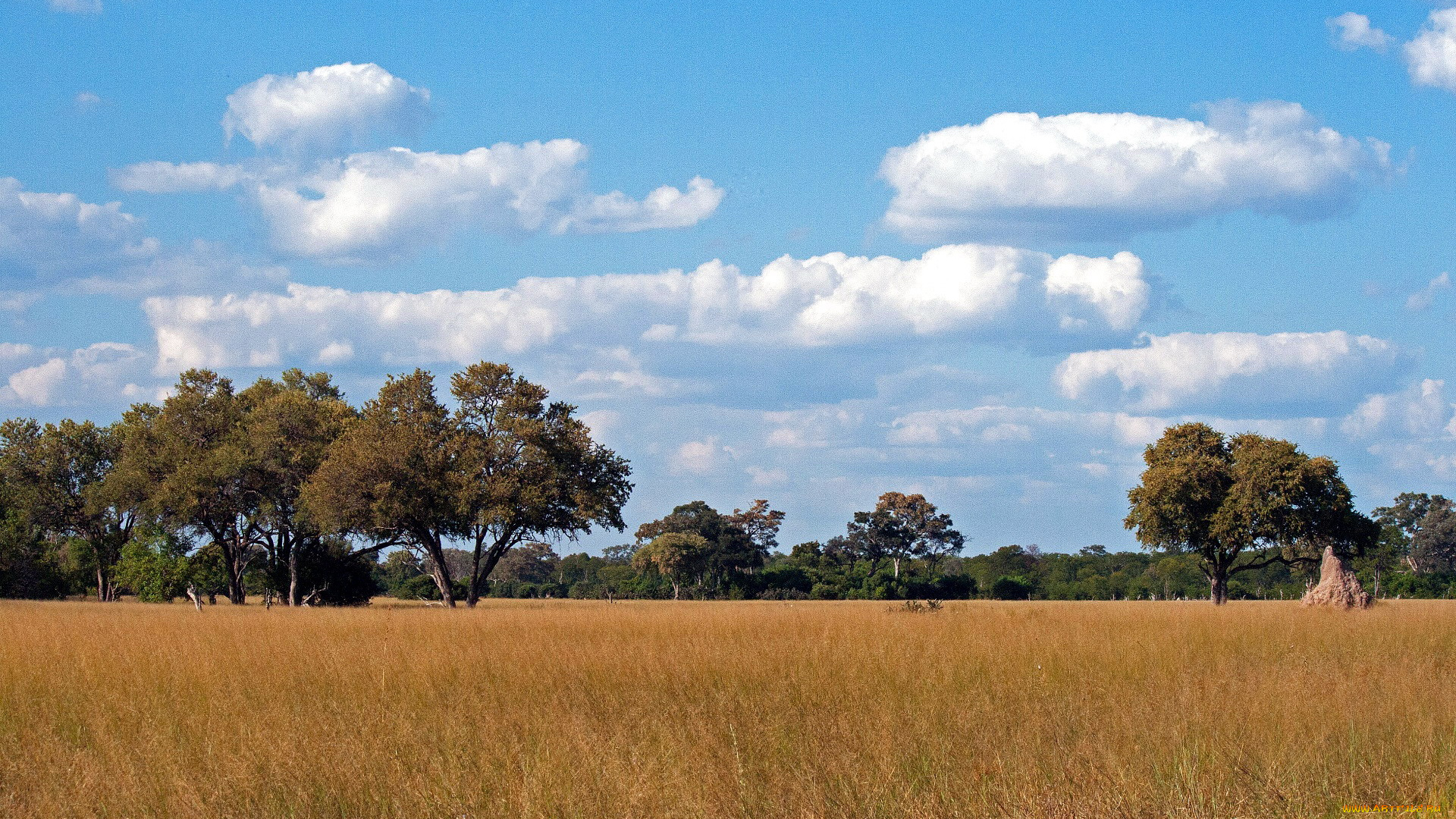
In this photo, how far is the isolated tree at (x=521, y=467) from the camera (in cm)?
3862

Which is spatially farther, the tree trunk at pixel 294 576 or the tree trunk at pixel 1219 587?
the tree trunk at pixel 294 576

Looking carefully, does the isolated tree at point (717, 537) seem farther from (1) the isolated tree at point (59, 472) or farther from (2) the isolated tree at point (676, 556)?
(1) the isolated tree at point (59, 472)

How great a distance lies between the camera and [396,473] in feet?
126

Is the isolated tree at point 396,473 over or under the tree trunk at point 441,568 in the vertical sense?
over

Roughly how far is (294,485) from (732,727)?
130ft

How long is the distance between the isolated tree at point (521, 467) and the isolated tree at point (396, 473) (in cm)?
58

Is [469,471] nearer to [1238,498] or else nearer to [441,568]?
[441,568]

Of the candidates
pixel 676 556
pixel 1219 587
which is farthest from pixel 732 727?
pixel 676 556

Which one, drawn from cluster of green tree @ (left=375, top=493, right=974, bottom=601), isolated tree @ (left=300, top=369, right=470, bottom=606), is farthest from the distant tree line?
cluster of green tree @ (left=375, top=493, right=974, bottom=601)

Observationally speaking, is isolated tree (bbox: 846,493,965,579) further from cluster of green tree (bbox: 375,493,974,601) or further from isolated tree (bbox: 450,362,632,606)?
isolated tree (bbox: 450,362,632,606)

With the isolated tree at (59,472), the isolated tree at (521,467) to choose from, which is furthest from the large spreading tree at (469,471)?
the isolated tree at (59,472)

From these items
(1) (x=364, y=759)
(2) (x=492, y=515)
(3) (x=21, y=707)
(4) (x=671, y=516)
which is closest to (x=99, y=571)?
(2) (x=492, y=515)

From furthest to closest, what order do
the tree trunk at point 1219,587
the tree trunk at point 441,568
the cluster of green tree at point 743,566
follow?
the cluster of green tree at point 743,566 → the tree trunk at point 1219,587 → the tree trunk at point 441,568

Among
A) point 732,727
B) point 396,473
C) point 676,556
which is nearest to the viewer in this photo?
point 732,727
